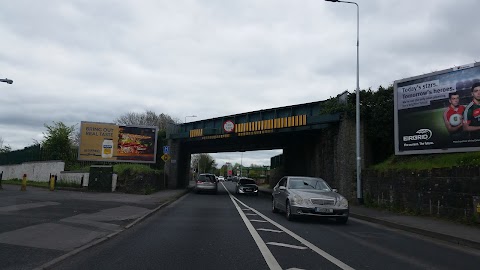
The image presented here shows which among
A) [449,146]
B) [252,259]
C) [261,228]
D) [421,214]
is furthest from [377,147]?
[252,259]

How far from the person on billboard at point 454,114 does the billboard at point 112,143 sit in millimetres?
24943

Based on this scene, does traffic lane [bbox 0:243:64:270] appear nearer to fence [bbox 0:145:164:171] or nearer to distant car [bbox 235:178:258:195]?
fence [bbox 0:145:164:171]

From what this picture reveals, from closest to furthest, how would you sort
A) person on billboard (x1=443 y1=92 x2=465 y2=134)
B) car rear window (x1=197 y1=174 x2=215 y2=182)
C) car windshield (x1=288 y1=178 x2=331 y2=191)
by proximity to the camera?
car windshield (x1=288 y1=178 x2=331 y2=191)
person on billboard (x1=443 y1=92 x2=465 y2=134)
car rear window (x1=197 y1=174 x2=215 y2=182)

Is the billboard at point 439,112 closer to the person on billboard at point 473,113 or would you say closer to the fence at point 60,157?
the person on billboard at point 473,113

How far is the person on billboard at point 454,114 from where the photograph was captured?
1705 cm

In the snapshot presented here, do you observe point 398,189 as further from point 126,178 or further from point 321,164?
point 126,178

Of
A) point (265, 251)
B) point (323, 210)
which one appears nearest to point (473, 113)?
point (323, 210)

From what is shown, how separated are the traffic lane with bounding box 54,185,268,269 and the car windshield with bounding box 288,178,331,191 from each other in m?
3.52

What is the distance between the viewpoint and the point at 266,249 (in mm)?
8617

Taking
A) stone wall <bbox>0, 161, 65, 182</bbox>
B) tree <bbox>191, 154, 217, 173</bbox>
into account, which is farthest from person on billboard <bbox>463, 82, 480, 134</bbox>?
tree <bbox>191, 154, 217, 173</bbox>

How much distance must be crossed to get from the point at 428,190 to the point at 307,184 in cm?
479

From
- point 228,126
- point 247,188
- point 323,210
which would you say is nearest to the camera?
point 323,210

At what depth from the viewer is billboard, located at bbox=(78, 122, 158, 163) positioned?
115ft

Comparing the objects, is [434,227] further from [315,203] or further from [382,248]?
[382,248]
